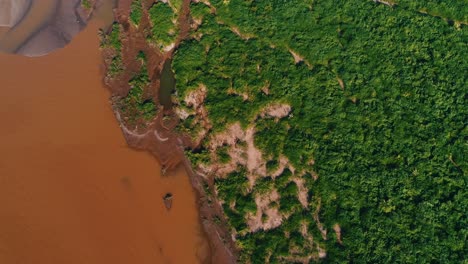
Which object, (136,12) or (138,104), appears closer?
(138,104)

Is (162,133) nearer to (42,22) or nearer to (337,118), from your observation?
(337,118)

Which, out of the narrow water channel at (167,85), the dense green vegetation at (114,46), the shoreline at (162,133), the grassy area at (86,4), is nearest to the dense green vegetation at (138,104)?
the shoreline at (162,133)

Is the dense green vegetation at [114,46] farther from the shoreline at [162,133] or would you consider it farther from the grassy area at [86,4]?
the grassy area at [86,4]

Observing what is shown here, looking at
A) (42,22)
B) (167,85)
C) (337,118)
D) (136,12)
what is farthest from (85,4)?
(337,118)

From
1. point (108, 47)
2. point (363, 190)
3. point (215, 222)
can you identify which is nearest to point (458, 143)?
point (363, 190)

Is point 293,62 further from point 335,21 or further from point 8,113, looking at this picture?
point 8,113

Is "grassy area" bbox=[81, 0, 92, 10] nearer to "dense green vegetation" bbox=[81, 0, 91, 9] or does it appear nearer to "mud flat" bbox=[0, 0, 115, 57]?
"dense green vegetation" bbox=[81, 0, 91, 9]

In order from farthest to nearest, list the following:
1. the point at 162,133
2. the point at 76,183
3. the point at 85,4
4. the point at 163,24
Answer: the point at 85,4 < the point at 163,24 < the point at 162,133 < the point at 76,183
